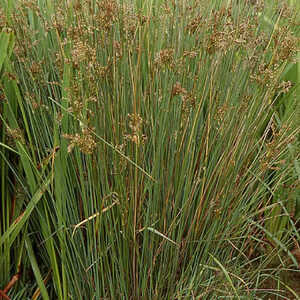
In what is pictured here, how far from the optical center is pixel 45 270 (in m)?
2.01

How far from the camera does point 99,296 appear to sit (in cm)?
169

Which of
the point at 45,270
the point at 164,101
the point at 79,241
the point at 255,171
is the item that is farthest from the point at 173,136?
the point at 45,270

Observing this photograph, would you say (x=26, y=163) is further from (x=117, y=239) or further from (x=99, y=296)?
(x=99, y=296)

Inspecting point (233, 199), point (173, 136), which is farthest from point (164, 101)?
point (233, 199)

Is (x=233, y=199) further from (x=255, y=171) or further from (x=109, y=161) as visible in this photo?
(x=109, y=161)

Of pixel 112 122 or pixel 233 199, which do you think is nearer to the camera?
pixel 112 122

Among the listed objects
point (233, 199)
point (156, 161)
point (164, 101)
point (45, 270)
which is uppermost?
point (164, 101)

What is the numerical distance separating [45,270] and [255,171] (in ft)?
3.17

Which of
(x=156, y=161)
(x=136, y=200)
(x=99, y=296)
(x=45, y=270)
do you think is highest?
(x=156, y=161)

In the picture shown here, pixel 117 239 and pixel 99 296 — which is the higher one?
pixel 117 239

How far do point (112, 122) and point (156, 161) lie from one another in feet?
0.69

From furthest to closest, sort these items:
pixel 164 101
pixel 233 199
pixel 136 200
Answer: pixel 233 199 → pixel 164 101 → pixel 136 200

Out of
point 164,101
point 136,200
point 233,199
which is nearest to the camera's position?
point 136,200

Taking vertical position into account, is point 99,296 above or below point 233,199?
below
